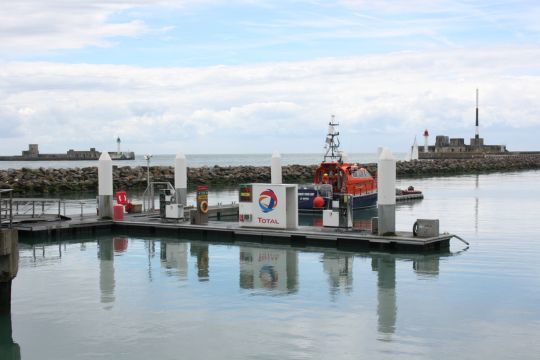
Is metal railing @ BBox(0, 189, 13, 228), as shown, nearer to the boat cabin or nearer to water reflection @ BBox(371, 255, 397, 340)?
water reflection @ BBox(371, 255, 397, 340)

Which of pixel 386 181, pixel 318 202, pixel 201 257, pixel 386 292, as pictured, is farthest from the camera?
pixel 318 202

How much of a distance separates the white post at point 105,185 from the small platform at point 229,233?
1.60ft

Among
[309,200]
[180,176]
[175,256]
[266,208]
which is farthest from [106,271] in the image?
[309,200]

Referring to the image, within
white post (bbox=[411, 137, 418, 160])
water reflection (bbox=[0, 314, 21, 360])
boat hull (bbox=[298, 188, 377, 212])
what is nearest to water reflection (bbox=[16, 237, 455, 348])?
water reflection (bbox=[0, 314, 21, 360])

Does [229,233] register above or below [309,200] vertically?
below

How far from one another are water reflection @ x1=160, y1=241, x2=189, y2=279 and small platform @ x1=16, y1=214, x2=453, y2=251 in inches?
46.3

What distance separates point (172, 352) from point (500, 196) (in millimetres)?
38378

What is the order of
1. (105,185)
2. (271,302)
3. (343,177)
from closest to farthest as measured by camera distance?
1. (271,302)
2. (105,185)
3. (343,177)

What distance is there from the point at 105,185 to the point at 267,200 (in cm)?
676

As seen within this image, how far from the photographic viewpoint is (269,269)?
63.1ft

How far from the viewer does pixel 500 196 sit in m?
45.7

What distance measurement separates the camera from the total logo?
23.5 m

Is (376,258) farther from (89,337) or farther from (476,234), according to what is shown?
(89,337)

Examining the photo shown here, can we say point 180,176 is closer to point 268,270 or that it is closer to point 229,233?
point 229,233
